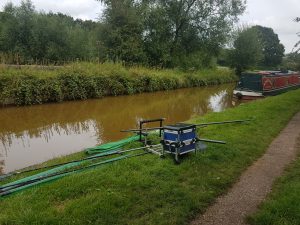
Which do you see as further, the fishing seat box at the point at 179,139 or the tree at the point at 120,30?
the tree at the point at 120,30

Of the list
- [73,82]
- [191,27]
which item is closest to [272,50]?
[191,27]

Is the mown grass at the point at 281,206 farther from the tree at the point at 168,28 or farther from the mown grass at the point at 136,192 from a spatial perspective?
the tree at the point at 168,28

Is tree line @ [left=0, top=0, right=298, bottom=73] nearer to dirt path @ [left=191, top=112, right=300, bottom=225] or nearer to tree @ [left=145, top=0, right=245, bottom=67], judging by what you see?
tree @ [left=145, top=0, right=245, bottom=67]

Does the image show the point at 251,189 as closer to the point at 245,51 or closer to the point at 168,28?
the point at 168,28

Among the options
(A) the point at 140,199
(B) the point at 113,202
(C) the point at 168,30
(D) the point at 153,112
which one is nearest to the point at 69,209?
(B) the point at 113,202

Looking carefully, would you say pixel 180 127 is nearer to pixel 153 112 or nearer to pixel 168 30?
pixel 153 112

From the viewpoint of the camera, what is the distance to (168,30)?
29.9 meters

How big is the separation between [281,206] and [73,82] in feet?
42.6

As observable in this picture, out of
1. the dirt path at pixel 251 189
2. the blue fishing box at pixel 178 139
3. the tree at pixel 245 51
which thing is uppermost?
the tree at pixel 245 51

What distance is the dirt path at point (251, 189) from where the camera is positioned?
13.1 ft

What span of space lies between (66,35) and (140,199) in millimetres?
29605

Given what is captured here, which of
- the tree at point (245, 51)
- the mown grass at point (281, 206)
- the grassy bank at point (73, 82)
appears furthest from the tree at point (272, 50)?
the mown grass at point (281, 206)

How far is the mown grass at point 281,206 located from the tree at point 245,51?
37.3 m

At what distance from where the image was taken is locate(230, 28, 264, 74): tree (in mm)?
40219
